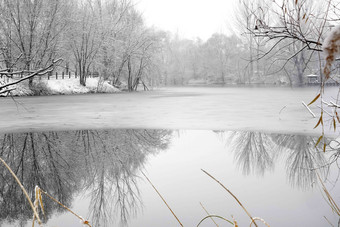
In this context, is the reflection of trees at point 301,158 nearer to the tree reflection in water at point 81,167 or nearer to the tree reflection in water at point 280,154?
the tree reflection in water at point 280,154

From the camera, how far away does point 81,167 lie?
6.25 meters

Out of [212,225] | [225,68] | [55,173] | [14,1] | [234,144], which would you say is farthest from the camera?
[225,68]

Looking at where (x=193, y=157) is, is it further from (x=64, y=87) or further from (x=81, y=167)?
(x=64, y=87)

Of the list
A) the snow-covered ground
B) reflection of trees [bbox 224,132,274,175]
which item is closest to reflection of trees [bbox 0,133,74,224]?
reflection of trees [bbox 224,132,274,175]

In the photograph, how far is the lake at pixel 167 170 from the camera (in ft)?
13.7

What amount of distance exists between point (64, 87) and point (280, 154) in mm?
26332

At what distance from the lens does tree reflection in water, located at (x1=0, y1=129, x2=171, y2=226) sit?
4.45m

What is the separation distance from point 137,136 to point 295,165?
4.53 metres

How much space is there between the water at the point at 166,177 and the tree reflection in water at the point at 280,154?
19 mm

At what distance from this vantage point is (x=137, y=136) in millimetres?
9445

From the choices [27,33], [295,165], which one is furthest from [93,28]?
[295,165]

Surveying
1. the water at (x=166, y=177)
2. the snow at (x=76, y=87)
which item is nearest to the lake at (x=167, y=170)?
the water at (x=166, y=177)

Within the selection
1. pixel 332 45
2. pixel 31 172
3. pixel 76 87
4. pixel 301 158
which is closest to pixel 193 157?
pixel 301 158

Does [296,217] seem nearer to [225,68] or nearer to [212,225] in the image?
[212,225]
